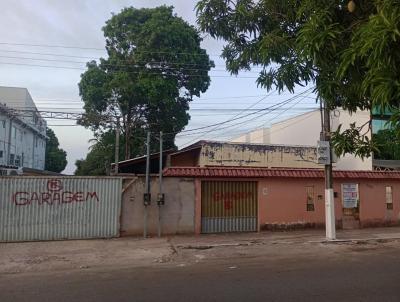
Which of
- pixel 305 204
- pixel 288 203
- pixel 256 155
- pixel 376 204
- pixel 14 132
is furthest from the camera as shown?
pixel 14 132

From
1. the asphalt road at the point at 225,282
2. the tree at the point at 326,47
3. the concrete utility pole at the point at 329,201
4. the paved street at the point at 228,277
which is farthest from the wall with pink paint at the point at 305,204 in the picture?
the tree at the point at 326,47

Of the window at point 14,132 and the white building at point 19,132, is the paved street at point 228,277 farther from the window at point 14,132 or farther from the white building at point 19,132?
the window at point 14,132

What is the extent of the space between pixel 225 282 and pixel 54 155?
62773mm

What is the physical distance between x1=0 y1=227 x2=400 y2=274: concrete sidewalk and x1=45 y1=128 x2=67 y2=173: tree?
53.7 metres

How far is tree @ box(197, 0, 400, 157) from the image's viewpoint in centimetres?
395

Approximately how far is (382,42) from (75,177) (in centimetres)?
1403

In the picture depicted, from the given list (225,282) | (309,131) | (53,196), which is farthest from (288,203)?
(309,131)

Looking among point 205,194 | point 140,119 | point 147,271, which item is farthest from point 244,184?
point 140,119

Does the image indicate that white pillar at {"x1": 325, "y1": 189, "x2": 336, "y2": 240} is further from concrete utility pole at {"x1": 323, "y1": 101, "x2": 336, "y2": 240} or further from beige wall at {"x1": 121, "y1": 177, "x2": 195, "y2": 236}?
beige wall at {"x1": 121, "y1": 177, "x2": 195, "y2": 236}

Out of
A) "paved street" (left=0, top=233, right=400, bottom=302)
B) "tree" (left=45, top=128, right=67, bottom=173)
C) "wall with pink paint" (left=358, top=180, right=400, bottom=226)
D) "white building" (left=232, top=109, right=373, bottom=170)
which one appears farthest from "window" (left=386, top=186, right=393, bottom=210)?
"tree" (left=45, top=128, right=67, bottom=173)

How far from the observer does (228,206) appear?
58.5 feet

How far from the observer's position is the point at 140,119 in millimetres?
32625

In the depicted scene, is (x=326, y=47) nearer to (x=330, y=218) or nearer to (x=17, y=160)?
(x=330, y=218)

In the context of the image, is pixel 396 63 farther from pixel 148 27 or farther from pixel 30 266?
pixel 148 27
